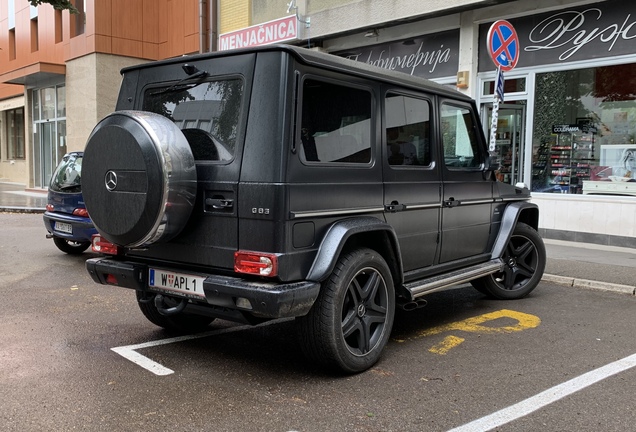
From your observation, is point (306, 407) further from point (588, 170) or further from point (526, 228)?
point (588, 170)

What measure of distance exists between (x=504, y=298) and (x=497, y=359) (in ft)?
6.81

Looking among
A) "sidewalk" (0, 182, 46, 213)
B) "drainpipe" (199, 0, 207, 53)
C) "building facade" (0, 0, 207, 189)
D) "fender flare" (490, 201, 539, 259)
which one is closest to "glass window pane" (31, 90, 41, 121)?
"building facade" (0, 0, 207, 189)

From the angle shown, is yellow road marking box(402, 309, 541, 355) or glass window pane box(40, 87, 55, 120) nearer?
yellow road marking box(402, 309, 541, 355)

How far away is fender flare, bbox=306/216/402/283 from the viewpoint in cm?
386

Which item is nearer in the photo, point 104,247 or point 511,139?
point 104,247

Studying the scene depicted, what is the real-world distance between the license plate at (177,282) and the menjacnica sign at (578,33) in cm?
858

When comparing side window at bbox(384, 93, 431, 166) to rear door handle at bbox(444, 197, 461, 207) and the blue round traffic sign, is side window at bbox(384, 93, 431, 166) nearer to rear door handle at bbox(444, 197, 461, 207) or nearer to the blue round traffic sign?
rear door handle at bbox(444, 197, 461, 207)

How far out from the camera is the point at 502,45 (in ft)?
27.2

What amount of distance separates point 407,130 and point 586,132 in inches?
266

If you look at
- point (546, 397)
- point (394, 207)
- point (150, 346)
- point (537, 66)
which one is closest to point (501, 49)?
point (537, 66)

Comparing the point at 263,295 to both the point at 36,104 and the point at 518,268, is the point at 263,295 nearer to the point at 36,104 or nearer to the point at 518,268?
the point at 518,268

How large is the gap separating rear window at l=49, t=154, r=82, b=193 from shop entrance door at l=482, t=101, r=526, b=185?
24.1ft

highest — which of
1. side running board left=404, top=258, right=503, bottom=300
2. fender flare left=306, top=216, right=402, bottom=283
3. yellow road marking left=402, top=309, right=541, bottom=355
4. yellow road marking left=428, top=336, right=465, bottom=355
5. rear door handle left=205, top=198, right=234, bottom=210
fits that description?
rear door handle left=205, top=198, right=234, bottom=210

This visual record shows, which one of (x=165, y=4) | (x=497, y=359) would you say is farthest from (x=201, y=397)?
(x=165, y=4)
